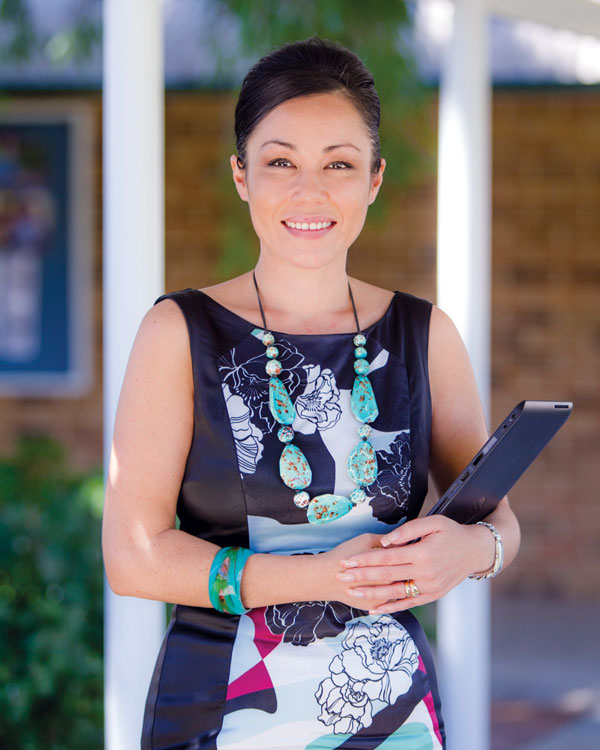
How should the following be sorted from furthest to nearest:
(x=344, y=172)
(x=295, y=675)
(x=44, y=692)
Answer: (x=44, y=692) → (x=344, y=172) → (x=295, y=675)

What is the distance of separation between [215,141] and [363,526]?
512 centimetres

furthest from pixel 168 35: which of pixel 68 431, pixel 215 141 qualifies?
pixel 68 431

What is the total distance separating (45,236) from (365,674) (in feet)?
17.2

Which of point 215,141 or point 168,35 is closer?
point 168,35

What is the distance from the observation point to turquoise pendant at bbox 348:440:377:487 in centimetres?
165

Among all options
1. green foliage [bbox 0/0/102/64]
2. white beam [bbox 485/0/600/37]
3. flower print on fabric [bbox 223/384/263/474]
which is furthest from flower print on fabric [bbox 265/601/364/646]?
green foliage [bbox 0/0/102/64]

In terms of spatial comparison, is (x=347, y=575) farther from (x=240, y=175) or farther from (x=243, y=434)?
(x=240, y=175)

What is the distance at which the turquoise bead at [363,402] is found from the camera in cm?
169

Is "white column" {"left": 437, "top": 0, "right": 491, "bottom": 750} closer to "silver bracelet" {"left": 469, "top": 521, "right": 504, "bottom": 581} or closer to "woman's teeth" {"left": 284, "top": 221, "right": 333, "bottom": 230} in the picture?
"silver bracelet" {"left": 469, "top": 521, "right": 504, "bottom": 581}

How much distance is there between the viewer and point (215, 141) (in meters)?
6.40

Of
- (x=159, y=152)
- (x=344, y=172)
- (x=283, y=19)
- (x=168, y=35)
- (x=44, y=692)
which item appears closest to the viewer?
(x=344, y=172)

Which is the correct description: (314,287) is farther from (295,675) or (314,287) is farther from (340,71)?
(295,675)

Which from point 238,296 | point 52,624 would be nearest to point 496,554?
point 238,296

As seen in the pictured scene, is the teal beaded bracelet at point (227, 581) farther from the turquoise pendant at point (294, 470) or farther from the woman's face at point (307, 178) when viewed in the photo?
the woman's face at point (307, 178)
